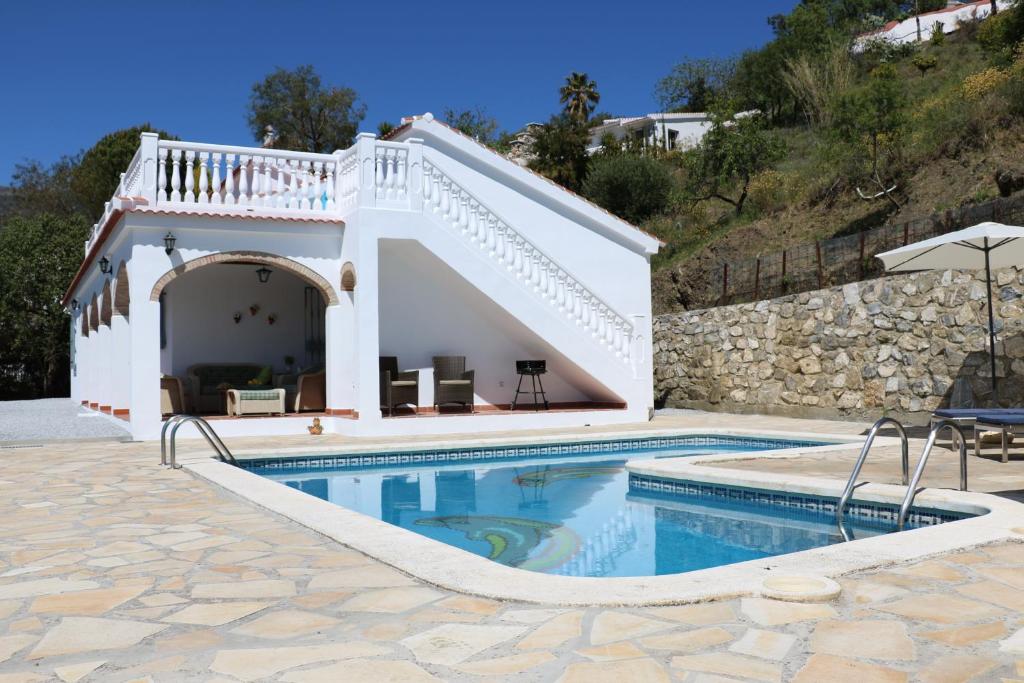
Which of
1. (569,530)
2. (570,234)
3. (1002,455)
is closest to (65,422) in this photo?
(570,234)

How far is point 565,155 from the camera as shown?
41.1 m

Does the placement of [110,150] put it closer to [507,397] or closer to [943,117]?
[507,397]

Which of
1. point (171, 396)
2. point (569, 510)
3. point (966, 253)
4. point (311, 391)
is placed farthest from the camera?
point (311, 391)

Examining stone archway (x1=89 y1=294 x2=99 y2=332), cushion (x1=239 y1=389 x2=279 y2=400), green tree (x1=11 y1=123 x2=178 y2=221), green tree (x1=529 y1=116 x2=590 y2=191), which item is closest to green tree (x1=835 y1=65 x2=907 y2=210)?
cushion (x1=239 y1=389 x2=279 y2=400)

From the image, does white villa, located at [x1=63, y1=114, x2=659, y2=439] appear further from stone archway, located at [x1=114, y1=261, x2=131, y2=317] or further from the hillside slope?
the hillside slope

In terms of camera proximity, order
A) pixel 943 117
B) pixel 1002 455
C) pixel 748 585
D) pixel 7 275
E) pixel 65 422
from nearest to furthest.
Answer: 1. pixel 748 585
2. pixel 1002 455
3. pixel 65 422
4. pixel 943 117
5. pixel 7 275

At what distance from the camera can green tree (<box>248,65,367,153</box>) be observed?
47094 millimetres

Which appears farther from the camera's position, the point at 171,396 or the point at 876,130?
the point at 876,130

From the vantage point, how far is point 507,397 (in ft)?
54.0

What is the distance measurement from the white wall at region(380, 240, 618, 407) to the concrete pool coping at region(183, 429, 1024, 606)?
785 cm

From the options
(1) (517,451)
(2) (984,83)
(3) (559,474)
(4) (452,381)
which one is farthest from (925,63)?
(3) (559,474)

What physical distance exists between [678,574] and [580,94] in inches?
2188

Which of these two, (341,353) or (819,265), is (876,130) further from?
(341,353)

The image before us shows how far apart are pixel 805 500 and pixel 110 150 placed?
38.9 metres
